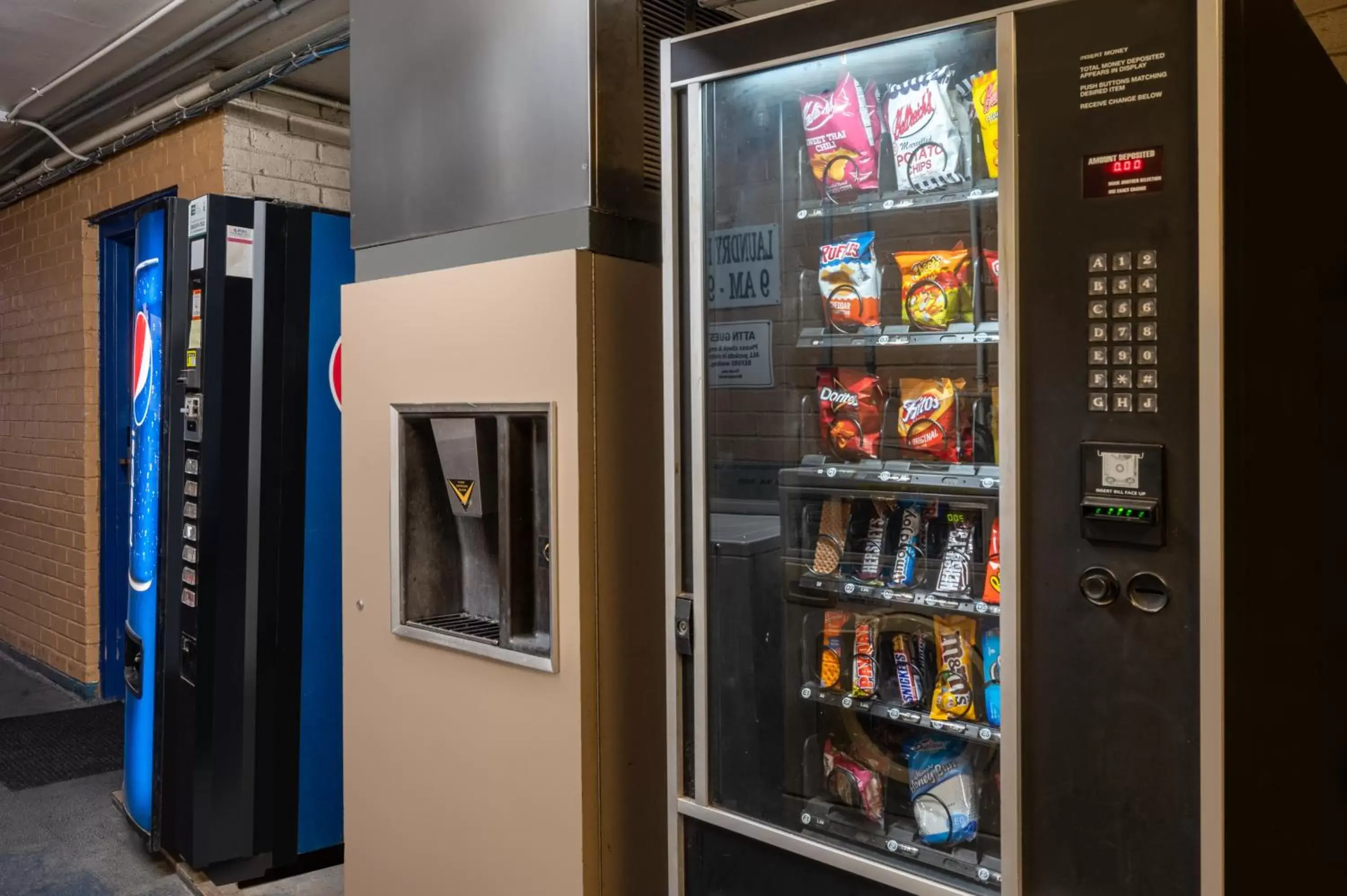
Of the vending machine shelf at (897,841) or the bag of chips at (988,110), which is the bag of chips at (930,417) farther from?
the vending machine shelf at (897,841)

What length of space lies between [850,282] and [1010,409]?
479 millimetres

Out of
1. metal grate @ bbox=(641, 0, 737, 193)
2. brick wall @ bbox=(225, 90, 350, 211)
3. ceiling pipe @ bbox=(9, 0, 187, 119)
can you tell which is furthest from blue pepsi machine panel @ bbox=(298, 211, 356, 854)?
metal grate @ bbox=(641, 0, 737, 193)

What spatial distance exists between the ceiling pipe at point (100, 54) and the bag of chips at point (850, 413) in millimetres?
2792

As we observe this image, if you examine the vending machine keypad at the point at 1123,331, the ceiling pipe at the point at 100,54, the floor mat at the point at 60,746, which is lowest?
the floor mat at the point at 60,746

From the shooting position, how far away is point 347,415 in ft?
8.44

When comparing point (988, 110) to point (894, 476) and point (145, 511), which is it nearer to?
point (894, 476)

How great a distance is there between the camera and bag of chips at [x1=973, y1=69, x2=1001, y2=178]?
162 cm

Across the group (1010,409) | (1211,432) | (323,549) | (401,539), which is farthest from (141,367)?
(1211,432)

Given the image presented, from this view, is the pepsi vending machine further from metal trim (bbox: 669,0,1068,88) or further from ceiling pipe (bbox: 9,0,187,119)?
metal trim (bbox: 669,0,1068,88)

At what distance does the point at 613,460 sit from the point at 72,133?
4275mm

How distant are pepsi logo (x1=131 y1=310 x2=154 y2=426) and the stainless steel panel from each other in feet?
3.72

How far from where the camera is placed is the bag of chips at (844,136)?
1.79 m

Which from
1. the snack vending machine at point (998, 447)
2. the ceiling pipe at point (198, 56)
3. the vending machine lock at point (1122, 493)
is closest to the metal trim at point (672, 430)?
the snack vending machine at point (998, 447)

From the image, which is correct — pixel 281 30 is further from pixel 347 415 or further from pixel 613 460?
pixel 613 460
